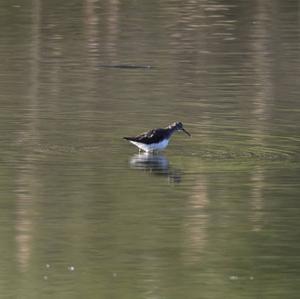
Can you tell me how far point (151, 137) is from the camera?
16.9m

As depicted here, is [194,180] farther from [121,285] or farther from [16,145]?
[121,285]

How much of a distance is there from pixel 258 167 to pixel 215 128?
8.50 ft

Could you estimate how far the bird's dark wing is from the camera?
664 inches

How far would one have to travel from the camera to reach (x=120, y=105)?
813 inches

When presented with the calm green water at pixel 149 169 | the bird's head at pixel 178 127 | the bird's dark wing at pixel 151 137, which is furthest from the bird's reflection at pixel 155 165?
the bird's head at pixel 178 127

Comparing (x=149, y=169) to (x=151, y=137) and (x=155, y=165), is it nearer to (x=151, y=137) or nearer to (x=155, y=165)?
(x=155, y=165)

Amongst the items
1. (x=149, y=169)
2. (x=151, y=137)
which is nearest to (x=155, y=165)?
(x=149, y=169)

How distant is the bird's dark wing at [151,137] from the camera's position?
1686 cm

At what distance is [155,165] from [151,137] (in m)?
0.62

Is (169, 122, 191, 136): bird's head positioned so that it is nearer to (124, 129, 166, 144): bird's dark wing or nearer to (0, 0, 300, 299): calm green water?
(0, 0, 300, 299): calm green water

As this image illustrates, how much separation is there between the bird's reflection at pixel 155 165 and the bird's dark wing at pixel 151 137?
6.5 inches

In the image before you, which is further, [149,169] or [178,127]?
[178,127]

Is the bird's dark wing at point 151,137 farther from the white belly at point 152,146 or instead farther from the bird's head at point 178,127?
the bird's head at point 178,127

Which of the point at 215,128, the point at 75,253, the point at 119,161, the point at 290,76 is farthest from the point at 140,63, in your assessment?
the point at 75,253
